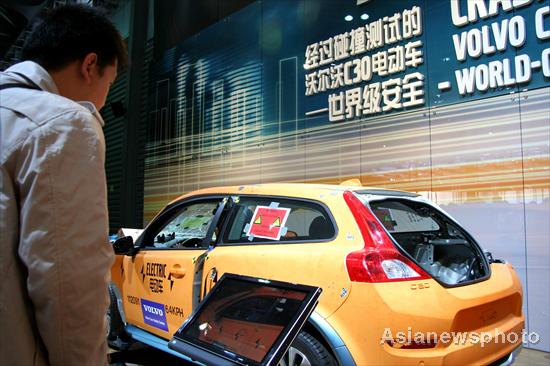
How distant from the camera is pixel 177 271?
310cm

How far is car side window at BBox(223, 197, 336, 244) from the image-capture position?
2.64 meters

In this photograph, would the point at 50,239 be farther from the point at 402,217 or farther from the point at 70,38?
the point at 402,217

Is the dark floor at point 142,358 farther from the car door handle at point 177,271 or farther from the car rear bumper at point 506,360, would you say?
the car rear bumper at point 506,360

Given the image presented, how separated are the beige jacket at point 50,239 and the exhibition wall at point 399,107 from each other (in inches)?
181

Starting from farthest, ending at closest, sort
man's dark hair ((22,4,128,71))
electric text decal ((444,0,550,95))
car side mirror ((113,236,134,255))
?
1. electric text decal ((444,0,550,95))
2. car side mirror ((113,236,134,255))
3. man's dark hair ((22,4,128,71))

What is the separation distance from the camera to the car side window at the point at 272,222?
2.64 metres

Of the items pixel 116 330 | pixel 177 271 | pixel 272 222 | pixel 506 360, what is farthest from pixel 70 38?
pixel 116 330

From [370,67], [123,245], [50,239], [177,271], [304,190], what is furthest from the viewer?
[370,67]

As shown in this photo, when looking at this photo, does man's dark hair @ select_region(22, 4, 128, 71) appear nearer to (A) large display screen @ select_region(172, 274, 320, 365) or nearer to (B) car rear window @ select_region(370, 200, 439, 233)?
(A) large display screen @ select_region(172, 274, 320, 365)

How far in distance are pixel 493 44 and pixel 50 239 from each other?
5.05 m

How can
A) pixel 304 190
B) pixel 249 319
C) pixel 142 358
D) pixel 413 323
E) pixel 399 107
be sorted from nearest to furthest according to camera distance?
pixel 249 319, pixel 413 323, pixel 304 190, pixel 142 358, pixel 399 107

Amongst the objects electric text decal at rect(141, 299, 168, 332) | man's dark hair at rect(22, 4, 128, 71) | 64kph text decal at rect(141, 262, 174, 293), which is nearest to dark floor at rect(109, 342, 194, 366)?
electric text decal at rect(141, 299, 168, 332)

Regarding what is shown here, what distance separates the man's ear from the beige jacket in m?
0.24

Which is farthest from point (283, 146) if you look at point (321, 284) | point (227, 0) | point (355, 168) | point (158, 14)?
point (158, 14)
